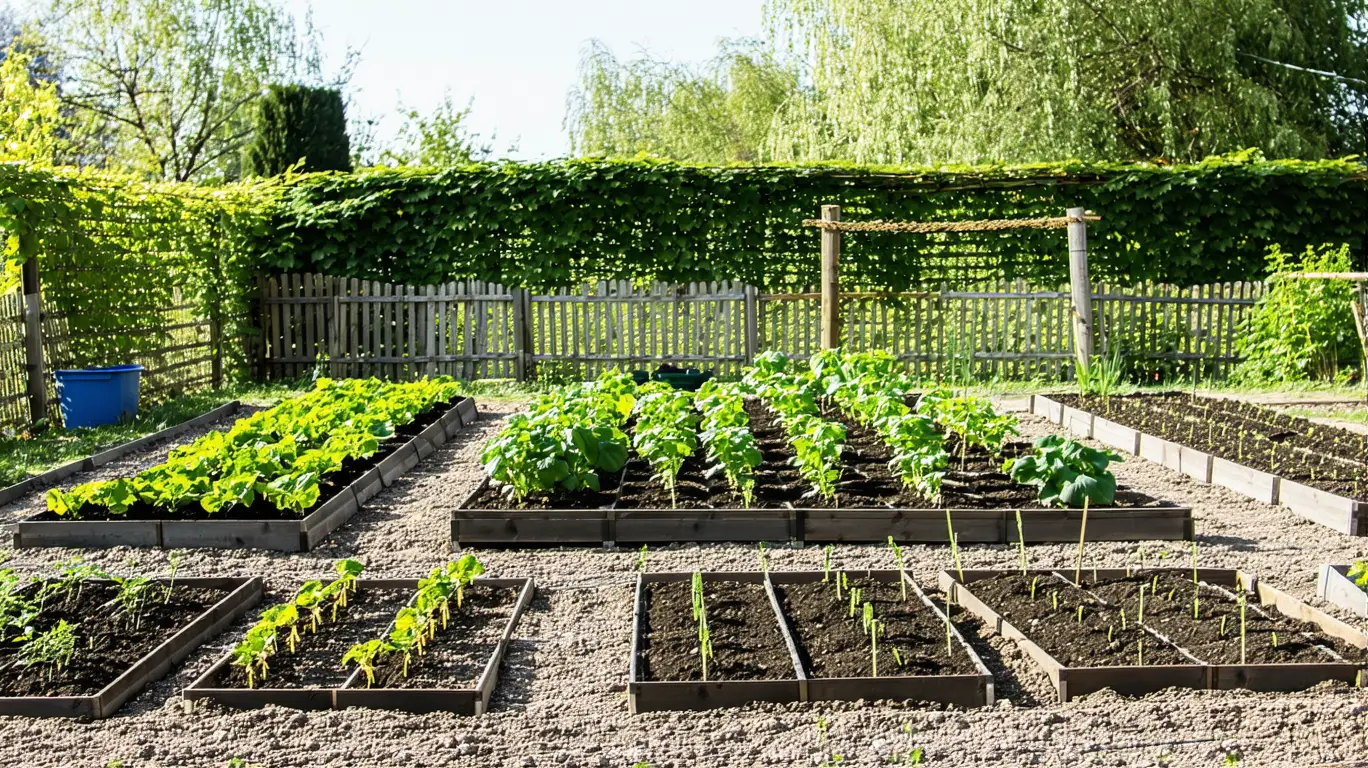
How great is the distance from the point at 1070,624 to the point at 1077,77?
46.3 ft

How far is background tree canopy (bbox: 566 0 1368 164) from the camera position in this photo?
1655 cm

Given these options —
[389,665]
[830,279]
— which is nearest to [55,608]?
[389,665]

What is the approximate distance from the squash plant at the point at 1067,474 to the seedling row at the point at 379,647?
9.01 feet

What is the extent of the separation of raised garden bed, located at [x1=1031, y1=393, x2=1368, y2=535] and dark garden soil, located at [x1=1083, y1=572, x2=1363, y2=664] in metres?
1.81

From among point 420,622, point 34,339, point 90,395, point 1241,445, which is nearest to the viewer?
point 420,622

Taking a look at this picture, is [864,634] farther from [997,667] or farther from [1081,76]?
[1081,76]

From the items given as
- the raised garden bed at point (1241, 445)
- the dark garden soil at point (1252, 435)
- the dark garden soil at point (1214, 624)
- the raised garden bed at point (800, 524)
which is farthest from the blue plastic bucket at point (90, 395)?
the dark garden soil at point (1214, 624)

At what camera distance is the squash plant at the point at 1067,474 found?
19.9 ft

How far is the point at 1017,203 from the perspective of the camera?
13.3 m

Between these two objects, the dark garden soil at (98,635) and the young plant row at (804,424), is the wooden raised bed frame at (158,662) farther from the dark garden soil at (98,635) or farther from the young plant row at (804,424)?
the young plant row at (804,424)

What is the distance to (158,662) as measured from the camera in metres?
4.16

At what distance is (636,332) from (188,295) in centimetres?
461

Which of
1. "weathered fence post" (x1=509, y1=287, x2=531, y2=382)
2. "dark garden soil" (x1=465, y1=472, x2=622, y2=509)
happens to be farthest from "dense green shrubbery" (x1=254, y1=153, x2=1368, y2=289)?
"dark garden soil" (x1=465, y1=472, x2=622, y2=509)

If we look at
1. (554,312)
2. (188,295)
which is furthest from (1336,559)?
(188,295)
